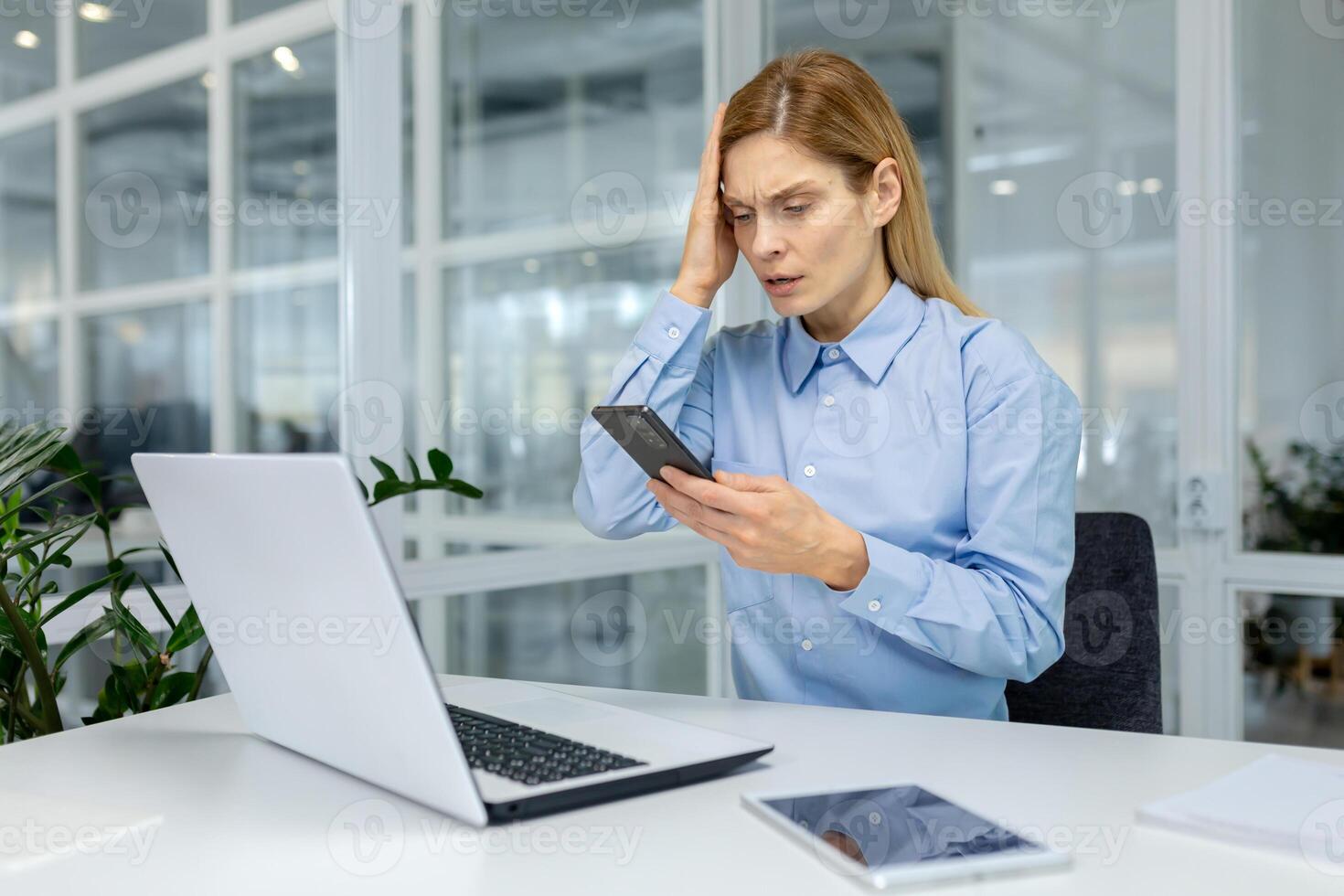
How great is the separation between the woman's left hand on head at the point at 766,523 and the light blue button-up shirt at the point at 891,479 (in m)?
0.04

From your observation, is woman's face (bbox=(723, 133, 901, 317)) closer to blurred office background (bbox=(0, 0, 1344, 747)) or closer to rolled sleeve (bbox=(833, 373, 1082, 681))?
rolled sleeve (bbox=(833, 373, 1082, 681))

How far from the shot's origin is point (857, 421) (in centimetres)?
154

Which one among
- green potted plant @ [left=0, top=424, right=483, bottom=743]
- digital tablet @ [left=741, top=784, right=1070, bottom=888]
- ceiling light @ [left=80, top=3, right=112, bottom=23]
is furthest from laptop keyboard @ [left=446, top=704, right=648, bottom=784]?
ceiling light @ [left=80, top=3, right=112, bottom=23]

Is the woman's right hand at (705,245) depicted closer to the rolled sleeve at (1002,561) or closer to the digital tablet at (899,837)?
the rolled sleeve at (1002,561)

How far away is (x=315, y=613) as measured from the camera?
0.87 metres

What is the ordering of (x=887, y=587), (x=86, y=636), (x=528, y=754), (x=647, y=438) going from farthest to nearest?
(x=86, y=636) → (x=887, y=587) → (x=647, y=438) → (x=528, y=754)

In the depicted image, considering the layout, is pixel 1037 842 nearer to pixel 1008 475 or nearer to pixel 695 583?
pixel 1008 475

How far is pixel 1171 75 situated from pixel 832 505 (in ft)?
5.84

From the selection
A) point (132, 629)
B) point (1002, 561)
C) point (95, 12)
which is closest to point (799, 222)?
point (1002, 561)

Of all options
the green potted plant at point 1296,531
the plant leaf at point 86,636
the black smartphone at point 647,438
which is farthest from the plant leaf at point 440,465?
the green potted plant at point 1296,531

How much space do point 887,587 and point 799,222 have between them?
1.72ft

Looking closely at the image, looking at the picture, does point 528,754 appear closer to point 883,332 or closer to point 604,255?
point 883,332

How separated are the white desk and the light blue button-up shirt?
0.20 m

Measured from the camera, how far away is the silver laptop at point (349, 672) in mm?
785
